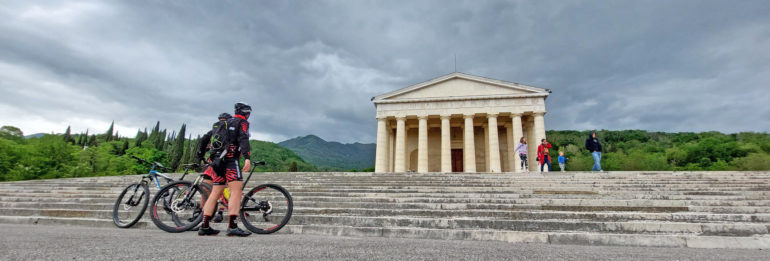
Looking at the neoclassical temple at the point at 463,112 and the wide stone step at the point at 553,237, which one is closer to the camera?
the wide stone step at the point at 553,237

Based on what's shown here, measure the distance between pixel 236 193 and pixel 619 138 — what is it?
95765 millimetres

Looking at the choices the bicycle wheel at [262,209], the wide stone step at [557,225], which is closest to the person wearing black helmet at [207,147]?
the bicycle wheel at [262,209]

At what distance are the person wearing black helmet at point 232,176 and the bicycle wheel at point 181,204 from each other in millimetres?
564

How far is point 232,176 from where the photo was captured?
4820 millimetres

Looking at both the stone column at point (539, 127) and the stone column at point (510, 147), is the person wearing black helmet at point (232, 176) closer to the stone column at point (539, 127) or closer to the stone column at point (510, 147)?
the stone column at point (539, 127)

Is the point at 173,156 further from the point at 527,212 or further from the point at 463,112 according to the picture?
the point at 527,212

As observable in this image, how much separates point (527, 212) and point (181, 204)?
6622mm

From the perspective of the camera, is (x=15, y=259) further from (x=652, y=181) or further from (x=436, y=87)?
Answer: (x=436, y=87)

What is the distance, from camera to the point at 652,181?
37.4 feet

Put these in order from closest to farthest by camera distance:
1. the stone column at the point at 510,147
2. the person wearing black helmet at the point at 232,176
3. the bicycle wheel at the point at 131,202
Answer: the person wearing black helmet at the point at 232,176 → the bicycle wheel at the point at 131,202 → the stone column at the point at 510,147

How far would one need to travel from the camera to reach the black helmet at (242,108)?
5236 mm

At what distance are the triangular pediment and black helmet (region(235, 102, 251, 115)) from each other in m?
22.7

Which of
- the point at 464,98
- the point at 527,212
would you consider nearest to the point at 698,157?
the point at 464,98

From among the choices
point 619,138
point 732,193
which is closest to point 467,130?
point 732,193
